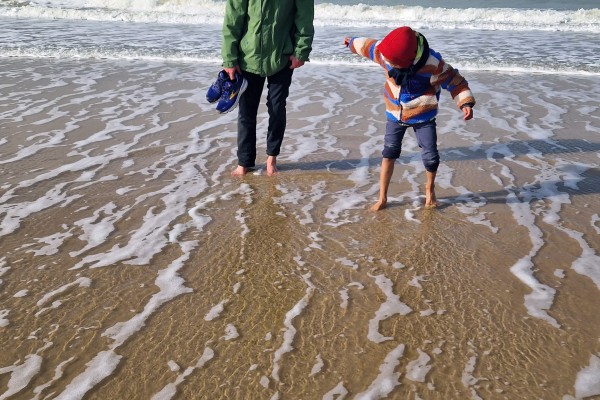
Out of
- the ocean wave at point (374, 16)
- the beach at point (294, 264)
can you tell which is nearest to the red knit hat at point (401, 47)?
the beach at point (294, 264)

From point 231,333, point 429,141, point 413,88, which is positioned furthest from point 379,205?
point 231,333

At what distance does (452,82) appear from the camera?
14.7ft

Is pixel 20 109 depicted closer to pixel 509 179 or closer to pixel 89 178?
pixel 89 178

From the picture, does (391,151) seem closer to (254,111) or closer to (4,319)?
(254,111)

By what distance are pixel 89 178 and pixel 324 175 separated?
1965 mm

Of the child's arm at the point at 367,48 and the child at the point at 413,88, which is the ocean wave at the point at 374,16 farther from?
the child at the point at 413,88

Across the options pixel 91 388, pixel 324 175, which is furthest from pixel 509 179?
pixel 91 388

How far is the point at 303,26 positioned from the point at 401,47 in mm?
1224

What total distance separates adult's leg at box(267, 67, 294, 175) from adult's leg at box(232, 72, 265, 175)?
0.12 m

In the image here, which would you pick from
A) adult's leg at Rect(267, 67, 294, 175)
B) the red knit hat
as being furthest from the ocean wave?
the red knit hat

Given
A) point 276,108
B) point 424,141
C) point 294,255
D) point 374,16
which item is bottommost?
point 294,255

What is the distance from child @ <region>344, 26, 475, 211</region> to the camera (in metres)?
4.22

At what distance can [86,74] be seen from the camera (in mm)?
9945

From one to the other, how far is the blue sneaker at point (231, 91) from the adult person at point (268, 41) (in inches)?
1.9
